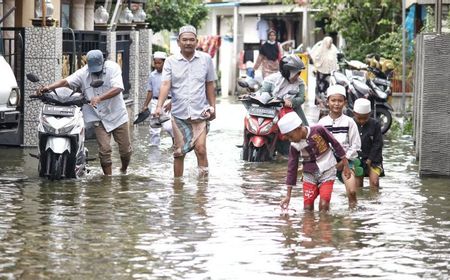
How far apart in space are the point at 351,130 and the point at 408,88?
60.2 feet

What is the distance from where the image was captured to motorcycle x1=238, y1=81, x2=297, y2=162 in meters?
19.0

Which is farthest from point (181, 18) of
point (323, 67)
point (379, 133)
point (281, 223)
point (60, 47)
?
point (281, 223)

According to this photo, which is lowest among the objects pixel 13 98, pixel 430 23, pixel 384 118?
pixel 384 118

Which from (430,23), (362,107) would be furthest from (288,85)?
(430,23)

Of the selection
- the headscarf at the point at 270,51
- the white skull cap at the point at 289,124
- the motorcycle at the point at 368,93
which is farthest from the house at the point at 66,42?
the white skull cap at the point at 289,124

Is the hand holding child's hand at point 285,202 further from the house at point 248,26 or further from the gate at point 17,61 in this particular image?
the house at point 248,26

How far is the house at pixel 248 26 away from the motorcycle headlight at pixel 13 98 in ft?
104

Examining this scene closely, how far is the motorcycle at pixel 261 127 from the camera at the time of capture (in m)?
19.0

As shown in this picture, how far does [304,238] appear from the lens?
11.3 meters

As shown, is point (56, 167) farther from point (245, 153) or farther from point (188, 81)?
point (245, 153)

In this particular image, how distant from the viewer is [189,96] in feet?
52.9

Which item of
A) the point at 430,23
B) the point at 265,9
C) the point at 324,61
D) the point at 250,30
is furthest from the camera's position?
the point at 250,30

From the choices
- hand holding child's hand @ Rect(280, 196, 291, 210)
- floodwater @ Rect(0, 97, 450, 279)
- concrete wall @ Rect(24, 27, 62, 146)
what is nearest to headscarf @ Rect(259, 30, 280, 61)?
concrete wall @ Rect(24, 27, 62, 146)

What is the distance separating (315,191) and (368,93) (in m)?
10.6
